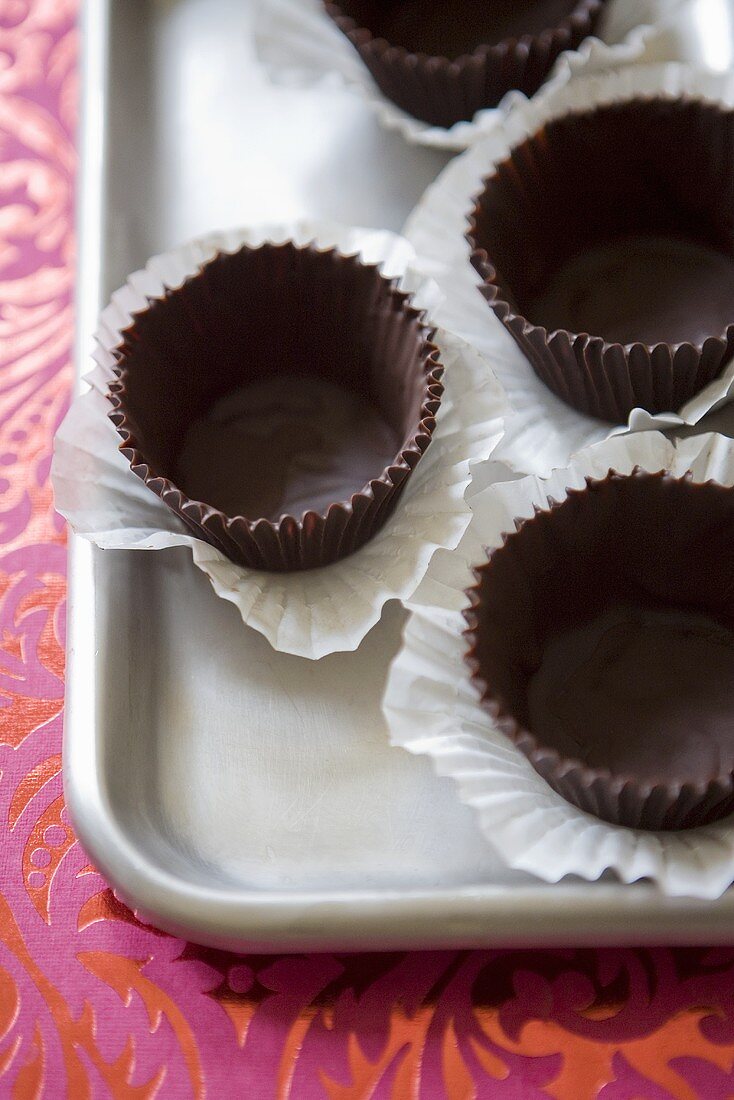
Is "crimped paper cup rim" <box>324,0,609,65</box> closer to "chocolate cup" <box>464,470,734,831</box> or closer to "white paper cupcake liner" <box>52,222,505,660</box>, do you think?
"white paper cupcake liner" <box>52,222,505,660</box>

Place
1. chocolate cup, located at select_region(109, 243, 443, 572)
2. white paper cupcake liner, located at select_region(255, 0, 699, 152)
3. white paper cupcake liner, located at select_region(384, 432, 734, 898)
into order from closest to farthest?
1. white paper cupcake liner, located at select_region(384, 432, 734, 898)
2. chocolate cup, located at select_region(109, 243, 443, 572)
3. white paper cupcake liner, located at select_region(255, 0, 699, 152)

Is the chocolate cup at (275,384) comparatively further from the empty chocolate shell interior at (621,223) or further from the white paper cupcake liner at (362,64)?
the white paper cupcake liner at (362,64)

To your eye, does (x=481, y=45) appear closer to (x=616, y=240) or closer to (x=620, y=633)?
(x=616, y=240)

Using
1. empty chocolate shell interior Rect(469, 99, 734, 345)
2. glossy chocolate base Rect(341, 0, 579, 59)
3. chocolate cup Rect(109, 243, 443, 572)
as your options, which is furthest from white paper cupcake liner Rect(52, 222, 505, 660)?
glossy chocolate base Rect(341, 0, 579, 59)

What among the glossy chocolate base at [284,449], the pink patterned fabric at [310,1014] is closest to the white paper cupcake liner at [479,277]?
the glossy chocolate base at [284,449]

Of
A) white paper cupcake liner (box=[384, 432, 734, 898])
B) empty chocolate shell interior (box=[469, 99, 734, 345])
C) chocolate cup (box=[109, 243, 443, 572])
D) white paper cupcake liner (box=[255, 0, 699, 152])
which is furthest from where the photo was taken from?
white paper cupcake liner (box=[255, 0, 699, 152])

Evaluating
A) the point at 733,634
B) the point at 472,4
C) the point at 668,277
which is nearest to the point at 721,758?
the point at 733,634

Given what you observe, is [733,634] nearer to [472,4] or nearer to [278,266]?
[278,266]
